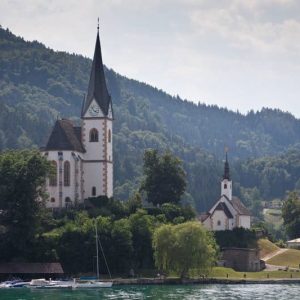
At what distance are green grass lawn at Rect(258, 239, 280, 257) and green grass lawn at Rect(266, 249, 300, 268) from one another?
2.56m

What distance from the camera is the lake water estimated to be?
331 ft

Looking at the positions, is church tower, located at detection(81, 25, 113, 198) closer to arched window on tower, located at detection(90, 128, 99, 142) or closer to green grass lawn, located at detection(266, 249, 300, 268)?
arched window on tower, located at detection(90, 128, 99, 142)

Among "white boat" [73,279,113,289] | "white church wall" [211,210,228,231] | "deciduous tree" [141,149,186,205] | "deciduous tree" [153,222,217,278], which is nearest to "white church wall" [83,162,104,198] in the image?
"deciduous tree" [141,149,186,205]

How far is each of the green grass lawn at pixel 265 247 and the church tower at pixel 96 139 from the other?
2473 centimetres

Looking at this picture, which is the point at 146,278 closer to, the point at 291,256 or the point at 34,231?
the point at 34,231

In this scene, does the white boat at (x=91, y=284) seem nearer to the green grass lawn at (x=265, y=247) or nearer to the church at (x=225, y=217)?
the church at (x=225, y=217)

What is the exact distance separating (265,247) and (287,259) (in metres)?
6.01

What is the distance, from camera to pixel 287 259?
14288cm

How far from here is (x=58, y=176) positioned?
133375mm

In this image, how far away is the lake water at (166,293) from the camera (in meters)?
101

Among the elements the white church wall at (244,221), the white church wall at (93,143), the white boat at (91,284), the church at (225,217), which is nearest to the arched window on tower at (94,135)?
the white church wall at (93,143)

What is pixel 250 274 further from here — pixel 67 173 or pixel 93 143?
pixel 67 173

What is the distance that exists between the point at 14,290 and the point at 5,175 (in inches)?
665

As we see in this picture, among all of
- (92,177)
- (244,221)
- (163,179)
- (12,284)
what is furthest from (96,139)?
(12,284)
